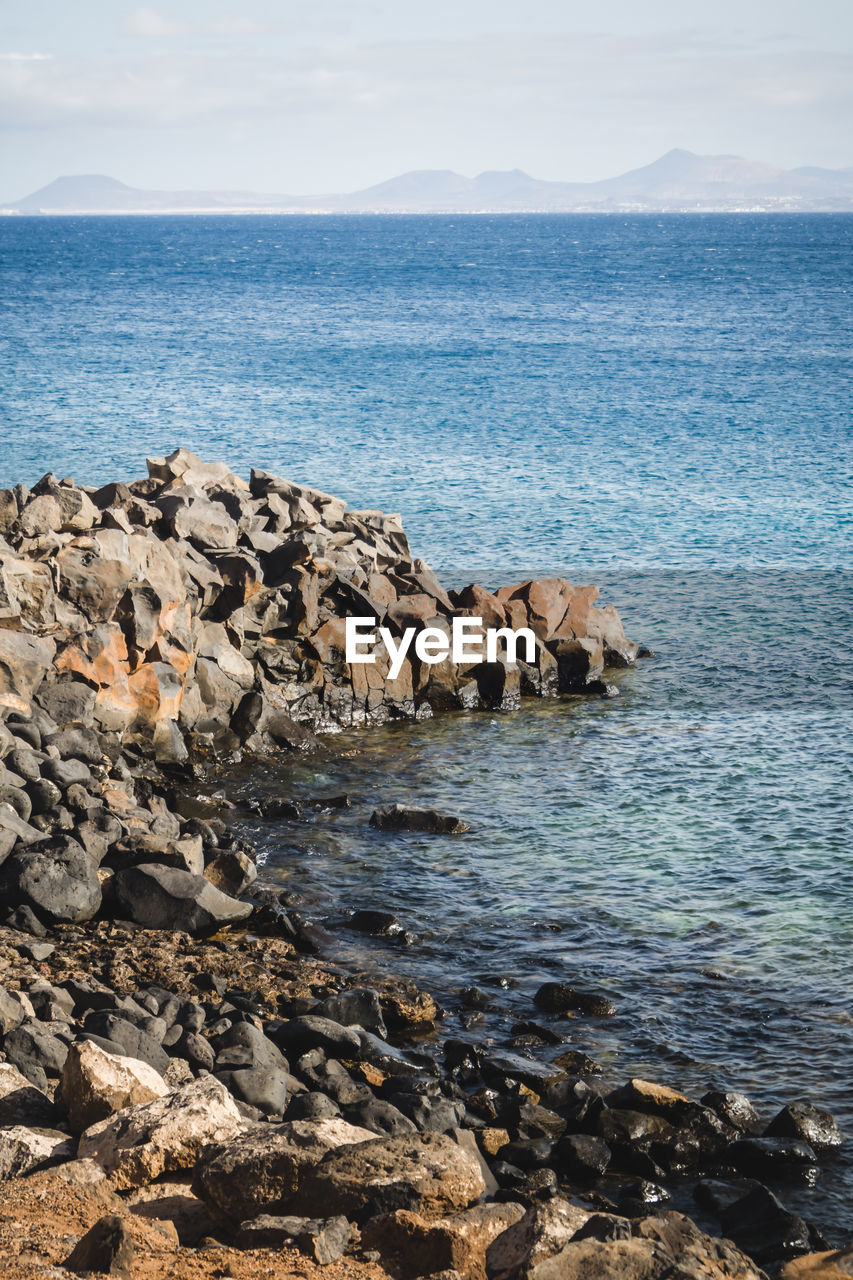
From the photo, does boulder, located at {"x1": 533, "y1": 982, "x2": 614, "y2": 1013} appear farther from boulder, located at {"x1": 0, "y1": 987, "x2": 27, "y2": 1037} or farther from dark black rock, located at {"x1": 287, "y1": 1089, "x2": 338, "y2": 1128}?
boulder, located at {"x1": 0, "y1": 987, "x2": 27, "y2": 1037}

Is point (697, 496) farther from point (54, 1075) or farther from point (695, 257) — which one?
point (695, 257)

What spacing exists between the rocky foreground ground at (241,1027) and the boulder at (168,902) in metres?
0.04

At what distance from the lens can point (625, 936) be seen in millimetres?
A: 16812

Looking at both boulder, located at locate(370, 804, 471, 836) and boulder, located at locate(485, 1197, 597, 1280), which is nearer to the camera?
boulder, located at locate(485, 1197, 597, 1280)

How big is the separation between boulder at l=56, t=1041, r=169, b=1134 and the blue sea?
188 inches

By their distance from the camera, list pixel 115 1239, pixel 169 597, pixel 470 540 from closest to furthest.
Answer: pixel 115 1239 < pixel 169 597 < pixel 470 540

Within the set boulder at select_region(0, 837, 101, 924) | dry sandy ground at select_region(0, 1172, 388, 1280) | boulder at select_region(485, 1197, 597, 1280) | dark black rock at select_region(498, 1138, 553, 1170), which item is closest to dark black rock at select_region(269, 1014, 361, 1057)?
dark black rock at select_region(498, 1138, 553, 1170)

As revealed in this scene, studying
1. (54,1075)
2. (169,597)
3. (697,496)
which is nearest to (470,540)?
(697,496)

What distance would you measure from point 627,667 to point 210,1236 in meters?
21.5

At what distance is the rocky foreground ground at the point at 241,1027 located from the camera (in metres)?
8.82

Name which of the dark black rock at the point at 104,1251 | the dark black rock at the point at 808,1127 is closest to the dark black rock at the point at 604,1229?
the dark black rock at the point at 104,1251

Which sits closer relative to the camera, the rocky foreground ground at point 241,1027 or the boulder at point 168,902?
the rocky foreground ground at point 241,1027

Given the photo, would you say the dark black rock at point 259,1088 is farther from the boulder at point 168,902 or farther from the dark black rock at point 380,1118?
the boulder at point 168,902

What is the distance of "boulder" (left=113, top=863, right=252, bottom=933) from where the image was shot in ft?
54.1
